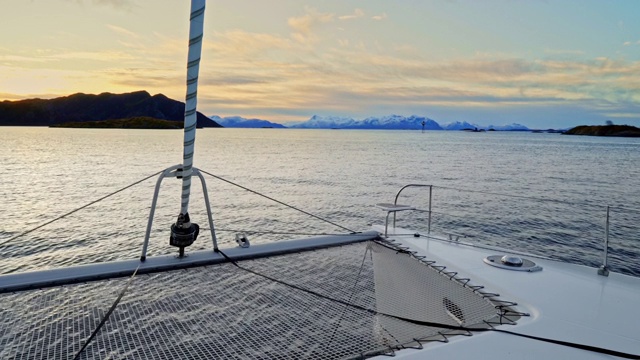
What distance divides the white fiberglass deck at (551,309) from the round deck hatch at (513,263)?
0.28 ft

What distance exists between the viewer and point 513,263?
516 centimetres

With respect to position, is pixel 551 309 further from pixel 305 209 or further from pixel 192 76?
pixel 305 209

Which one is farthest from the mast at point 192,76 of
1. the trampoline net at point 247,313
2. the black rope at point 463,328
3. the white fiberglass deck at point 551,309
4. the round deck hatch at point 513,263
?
the round deck hatch at point 513,263

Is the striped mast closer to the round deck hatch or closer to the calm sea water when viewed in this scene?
the calm sea water

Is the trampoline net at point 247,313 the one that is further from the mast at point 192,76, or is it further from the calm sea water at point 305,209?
the calm sea water at point 305,209

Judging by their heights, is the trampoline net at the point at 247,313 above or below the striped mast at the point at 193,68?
below

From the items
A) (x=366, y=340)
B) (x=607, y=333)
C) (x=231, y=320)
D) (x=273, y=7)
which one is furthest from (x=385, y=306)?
(x=273, y=7)

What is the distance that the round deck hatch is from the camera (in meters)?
5.06

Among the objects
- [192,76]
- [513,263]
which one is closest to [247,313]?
[192,76]

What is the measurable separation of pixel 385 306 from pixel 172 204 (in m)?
18.9

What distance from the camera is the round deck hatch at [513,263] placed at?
5.06 meters

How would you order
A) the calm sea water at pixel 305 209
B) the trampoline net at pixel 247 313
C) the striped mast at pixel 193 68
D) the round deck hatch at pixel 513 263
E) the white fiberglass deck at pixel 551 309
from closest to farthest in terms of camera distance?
the white fiberglass deck at pixel 551 309
the trampoline net at pixel 247 313
the striped mast at pixel 193 68
the round deck hatch at pixel 513 263
the calm sea water at pixel 305 209

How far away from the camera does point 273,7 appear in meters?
8.55

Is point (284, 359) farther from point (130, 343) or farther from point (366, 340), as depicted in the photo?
point (130, 343)
